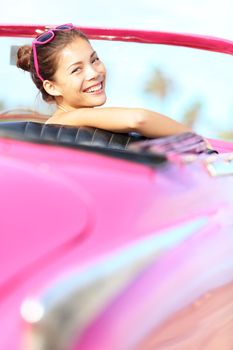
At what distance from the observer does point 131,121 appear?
190 centimetres

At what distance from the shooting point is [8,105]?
9.52 ft

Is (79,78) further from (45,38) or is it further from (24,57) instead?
(24,57)

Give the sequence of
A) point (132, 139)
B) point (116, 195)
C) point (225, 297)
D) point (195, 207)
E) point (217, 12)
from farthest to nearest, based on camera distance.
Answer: point (217, 12) → point (132, 139) → point (225, 297) → point (195, 207) → point (116, 195)

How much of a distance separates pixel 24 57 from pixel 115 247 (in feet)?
6.00

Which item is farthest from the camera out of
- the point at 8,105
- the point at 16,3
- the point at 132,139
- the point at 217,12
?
the point at 217,12

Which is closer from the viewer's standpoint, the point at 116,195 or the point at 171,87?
the point at 116,195

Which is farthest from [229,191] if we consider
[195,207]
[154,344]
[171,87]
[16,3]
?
[16,3]

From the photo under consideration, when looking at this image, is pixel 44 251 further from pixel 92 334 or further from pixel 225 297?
pixel 225 297

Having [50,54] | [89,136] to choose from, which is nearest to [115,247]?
A: [89,136]

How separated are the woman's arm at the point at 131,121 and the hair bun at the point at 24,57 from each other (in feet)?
2.25

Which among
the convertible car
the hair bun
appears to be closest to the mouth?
the hair bun

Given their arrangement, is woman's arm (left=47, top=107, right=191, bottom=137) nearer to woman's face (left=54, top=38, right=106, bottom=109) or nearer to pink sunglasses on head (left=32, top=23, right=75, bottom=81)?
woman's face (left=54, top=38, right=106, bottom=109)

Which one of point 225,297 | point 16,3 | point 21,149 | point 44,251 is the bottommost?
point 225,297

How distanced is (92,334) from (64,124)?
134cm
